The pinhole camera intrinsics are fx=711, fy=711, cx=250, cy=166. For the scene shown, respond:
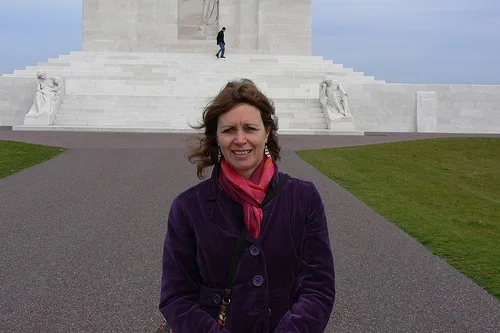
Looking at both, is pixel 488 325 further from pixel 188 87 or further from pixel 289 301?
pixel 188 87

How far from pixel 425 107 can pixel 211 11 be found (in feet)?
39.3

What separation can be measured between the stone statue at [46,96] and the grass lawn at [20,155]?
7.04m

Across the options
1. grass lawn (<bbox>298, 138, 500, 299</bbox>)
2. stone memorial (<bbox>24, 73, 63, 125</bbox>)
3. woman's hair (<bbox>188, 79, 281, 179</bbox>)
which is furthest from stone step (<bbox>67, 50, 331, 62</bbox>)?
woman's hair (<bbox>188, 79, 281, 179</bbox>)

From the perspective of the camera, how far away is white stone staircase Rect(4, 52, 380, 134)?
23.2 meters

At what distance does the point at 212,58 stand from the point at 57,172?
706 inches

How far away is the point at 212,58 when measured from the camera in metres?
29.6

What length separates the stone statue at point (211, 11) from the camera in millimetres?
32719

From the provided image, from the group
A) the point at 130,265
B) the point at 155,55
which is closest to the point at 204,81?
the point at 155,55

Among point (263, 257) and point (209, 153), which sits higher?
point (209, 153)

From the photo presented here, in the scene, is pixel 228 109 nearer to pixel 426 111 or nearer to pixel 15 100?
pixel 15 100

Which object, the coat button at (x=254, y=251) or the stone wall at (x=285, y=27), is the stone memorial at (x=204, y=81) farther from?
the coat button at (x=254, y=251)

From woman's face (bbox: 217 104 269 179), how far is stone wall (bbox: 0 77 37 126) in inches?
914

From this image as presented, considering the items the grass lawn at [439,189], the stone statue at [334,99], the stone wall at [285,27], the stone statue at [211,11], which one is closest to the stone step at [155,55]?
the stone wall at [285,27]

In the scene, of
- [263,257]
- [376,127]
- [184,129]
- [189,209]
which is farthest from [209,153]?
[376,127]
